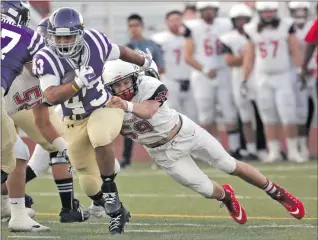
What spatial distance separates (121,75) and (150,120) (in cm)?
36

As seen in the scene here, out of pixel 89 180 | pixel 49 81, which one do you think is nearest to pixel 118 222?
pixel 89 180

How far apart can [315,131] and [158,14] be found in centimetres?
369

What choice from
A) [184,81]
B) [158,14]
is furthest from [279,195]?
[158,14]

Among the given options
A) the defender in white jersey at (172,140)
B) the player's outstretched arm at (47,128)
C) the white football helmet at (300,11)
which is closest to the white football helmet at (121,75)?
the defender in white jersey at (172,140)

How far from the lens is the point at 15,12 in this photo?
688 cm

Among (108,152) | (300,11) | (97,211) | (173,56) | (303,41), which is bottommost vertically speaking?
(173,56)

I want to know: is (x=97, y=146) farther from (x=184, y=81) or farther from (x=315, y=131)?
(x=315, y=131)

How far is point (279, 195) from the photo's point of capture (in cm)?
730

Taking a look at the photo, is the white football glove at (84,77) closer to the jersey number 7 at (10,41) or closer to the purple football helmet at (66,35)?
the purple football helmet at (66,35)

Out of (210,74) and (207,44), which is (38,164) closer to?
(210,74)

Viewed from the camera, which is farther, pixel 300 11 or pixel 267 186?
pixel 300 11

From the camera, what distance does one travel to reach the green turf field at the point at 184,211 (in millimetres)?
6547

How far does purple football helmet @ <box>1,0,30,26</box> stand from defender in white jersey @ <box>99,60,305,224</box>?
64 centimetres

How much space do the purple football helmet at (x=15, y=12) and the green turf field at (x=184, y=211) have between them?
4.54ft
